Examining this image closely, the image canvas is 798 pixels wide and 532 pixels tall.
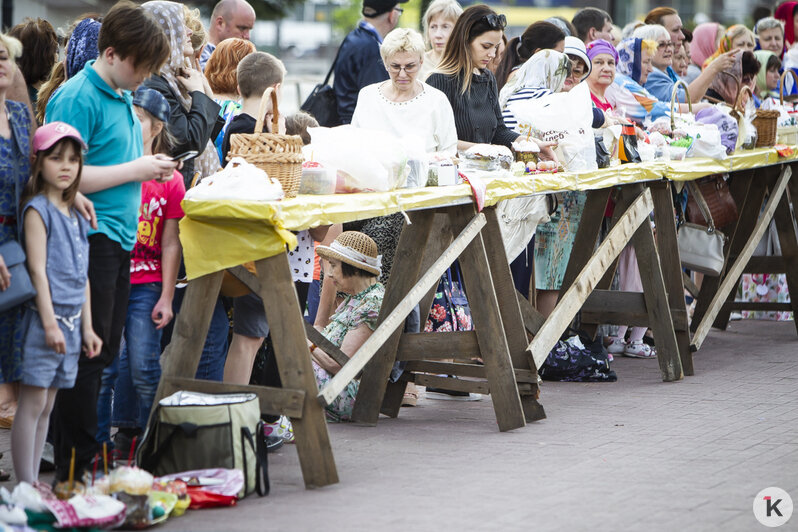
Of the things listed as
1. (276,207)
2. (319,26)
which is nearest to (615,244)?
(276,207)

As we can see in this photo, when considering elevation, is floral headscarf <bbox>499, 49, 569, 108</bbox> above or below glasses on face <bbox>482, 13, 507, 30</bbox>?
below

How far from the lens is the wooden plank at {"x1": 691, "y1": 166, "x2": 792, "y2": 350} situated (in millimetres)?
8148

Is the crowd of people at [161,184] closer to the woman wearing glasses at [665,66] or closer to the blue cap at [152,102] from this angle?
the blue cap at [152,102]

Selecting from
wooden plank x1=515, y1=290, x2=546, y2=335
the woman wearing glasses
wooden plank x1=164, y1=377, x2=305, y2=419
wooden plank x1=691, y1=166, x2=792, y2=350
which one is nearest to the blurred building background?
the woman wearing glasses

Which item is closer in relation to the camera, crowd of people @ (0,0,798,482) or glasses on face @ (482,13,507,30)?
crowd of people @ (0,0,798,482)

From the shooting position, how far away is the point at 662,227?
25.0 feet

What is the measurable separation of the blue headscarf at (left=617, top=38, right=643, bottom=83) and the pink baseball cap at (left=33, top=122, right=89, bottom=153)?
20.2ft

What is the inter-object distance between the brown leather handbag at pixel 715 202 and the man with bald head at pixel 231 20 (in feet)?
11.8

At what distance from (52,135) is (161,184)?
822mm

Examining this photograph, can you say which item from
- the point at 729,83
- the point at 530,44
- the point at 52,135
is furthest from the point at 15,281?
the point at 729,83

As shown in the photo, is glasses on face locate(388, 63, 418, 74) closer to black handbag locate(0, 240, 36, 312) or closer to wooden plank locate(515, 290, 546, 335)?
wooden plank locate(515, 290, 546, 335)

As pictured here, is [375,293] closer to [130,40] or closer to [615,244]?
[615,244]

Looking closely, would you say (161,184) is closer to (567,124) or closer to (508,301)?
(508,301)

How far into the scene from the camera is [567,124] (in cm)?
694
